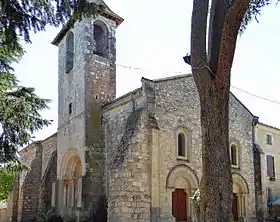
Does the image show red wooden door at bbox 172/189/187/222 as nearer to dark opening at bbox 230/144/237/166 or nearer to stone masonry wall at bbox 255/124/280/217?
dark opening at bbox 230/144/237/166

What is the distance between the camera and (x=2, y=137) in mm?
12977

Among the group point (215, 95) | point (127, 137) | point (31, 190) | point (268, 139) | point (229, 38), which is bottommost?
point (31, 190)

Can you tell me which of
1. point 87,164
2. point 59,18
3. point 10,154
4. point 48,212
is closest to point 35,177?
point 48,212

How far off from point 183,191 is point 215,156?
10.4m

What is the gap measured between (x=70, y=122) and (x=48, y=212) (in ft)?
17.1

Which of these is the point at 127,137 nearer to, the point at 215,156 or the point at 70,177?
the point at 70,177

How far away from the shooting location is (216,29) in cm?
869

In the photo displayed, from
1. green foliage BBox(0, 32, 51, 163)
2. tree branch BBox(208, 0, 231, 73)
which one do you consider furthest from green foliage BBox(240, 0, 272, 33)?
green foliage BBox(0, 32, 51, 163)

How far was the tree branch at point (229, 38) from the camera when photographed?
806 centimetres

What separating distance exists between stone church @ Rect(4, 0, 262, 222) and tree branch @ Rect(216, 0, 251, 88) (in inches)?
319

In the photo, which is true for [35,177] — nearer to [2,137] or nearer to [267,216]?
[2,137]

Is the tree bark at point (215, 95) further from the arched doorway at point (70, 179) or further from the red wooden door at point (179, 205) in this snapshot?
the arched doorway at point (70, 179)

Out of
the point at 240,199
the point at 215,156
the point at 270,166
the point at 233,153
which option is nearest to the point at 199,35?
the point at 215,156

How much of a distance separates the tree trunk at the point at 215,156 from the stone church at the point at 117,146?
7.78 metres
